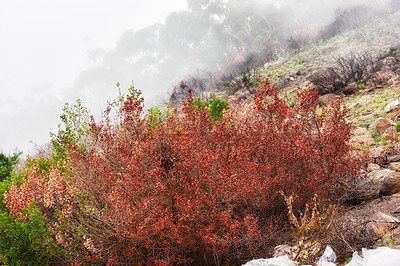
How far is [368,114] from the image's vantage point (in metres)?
8.27

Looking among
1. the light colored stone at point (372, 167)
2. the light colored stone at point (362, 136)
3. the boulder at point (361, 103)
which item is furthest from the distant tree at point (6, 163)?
the boulder at point (361, 103)

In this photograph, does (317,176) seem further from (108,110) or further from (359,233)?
(108,110)

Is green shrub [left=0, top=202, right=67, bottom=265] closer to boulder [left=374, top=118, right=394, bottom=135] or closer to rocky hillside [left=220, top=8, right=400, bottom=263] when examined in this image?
rocky hillside [left=220, top=8, right=400, bottom=263]

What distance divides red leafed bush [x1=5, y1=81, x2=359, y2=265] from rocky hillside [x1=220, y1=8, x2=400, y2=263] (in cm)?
44

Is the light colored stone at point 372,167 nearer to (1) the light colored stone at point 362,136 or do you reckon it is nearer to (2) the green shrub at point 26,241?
(1) the light colored stone at point 362,136

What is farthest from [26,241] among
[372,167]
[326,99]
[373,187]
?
[326,99]

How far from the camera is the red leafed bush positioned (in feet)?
10.7

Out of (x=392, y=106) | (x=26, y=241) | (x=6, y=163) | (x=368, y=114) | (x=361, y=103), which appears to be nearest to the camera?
(x=26, y=241)

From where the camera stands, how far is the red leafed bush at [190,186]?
3271 mm

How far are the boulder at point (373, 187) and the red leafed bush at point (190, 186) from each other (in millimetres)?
203

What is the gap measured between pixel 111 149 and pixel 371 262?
3.74 m

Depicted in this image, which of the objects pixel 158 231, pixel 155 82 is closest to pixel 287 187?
pixel 158 231

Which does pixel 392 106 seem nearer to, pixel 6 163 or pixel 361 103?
pixel 361 103

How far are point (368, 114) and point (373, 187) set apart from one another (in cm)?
466
